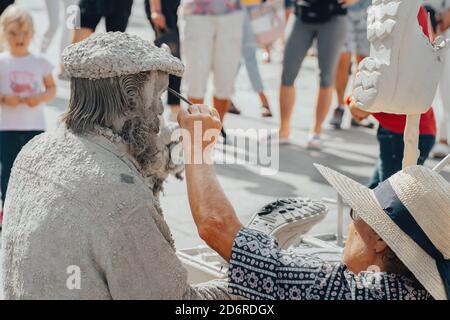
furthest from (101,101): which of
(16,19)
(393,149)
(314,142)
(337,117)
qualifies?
(337,117)

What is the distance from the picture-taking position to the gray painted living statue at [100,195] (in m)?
2.37

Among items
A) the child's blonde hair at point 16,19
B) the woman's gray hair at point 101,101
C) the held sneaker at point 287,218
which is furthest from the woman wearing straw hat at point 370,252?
the child's blonde hair at point 16,19

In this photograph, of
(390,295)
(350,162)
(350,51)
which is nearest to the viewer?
(390,295)

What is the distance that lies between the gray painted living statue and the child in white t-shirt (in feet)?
8.59

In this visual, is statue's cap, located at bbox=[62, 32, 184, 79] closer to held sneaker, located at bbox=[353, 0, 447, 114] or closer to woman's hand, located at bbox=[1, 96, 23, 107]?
held sneaker, located at bbox=[353, 0, 447, 114]

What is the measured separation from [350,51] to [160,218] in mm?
6044

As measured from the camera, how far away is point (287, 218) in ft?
10.0

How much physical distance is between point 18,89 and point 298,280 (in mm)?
3116

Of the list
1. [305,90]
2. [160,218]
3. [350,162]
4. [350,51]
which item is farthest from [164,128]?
[305,90]

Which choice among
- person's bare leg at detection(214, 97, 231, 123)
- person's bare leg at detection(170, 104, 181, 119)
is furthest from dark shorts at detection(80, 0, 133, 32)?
person's bare leg at detection(214, 97, 231, 123)

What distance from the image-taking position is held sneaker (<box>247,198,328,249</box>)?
3.00 meters

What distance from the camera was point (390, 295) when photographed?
7.62 feet

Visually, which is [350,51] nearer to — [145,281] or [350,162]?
[350,162]

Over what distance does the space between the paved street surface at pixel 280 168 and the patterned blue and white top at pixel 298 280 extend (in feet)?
7.81
